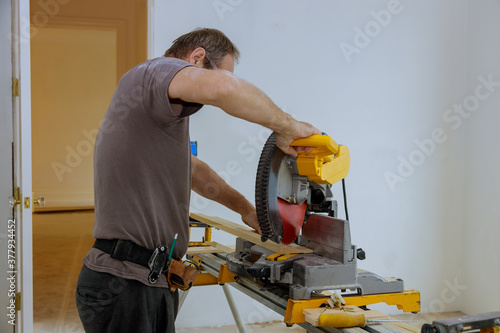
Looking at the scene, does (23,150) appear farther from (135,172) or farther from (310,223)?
(310,223)

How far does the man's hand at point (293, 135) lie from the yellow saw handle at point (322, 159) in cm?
1

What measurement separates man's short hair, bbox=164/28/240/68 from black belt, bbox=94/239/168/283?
1.86ft

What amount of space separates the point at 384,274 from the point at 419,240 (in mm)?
340

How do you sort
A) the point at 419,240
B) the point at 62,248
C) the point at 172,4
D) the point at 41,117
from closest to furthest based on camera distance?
the point at 172,4, the point at 419,240, the point at 62,248, the point at 41,117

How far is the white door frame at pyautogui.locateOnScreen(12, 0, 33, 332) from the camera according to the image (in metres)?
2.52

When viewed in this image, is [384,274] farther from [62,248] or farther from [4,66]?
[62,248]

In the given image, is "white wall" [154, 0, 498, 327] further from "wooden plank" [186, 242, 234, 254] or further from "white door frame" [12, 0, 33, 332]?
"wooden plank" [186, 242, 234, 254]

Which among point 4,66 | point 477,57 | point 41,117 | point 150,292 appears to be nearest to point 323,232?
point 150,292

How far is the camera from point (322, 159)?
134 cm

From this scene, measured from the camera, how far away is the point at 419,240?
11.5ft

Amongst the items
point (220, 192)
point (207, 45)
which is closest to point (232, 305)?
point (220, 192)

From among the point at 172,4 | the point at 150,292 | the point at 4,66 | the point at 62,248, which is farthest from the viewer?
the point at 62,248

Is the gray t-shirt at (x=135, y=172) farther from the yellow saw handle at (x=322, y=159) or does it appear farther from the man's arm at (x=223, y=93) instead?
the yellow saw handle at (x=322, y=159)

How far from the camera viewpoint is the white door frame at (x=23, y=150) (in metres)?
2.52
